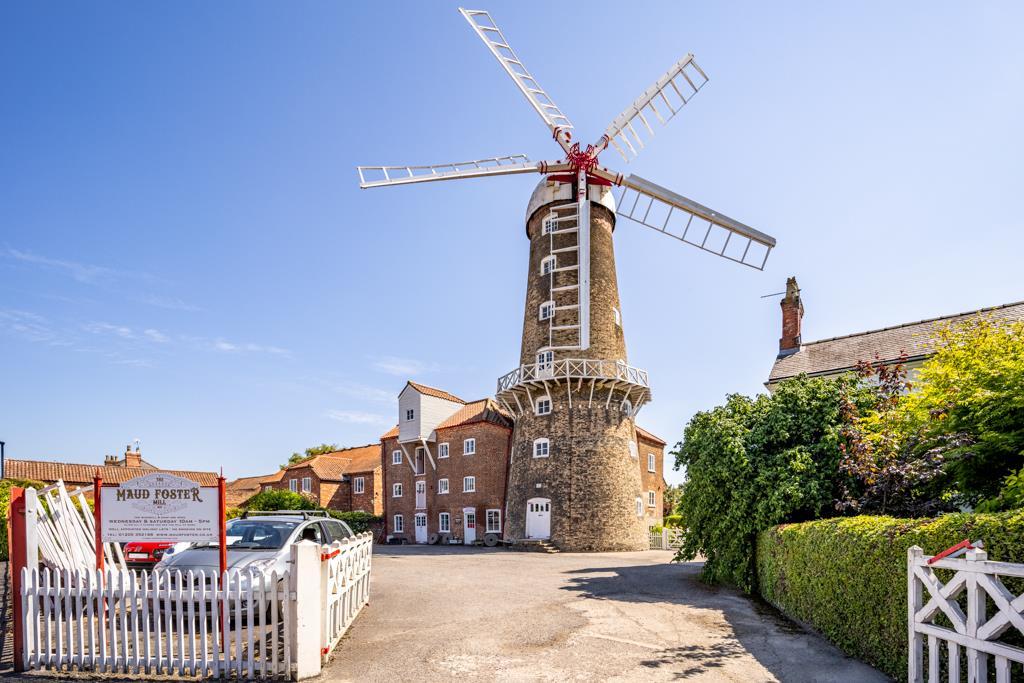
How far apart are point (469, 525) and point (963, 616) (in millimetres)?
31163

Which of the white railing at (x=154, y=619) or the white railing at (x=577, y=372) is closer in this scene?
the white railing at (x=154, y=619)

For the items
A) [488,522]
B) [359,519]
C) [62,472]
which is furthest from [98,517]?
[62,472]

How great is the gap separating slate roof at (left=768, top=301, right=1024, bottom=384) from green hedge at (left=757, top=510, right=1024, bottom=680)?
18.1 meters

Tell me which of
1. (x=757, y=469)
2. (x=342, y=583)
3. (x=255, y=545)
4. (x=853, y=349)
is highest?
(x=853, y=349)

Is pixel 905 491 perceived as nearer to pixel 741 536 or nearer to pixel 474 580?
pixel 741 536

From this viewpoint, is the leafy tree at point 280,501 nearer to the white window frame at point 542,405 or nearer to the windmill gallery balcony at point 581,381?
the windmill gallery balcony at point 581,381

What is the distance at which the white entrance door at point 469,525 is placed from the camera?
115 feet

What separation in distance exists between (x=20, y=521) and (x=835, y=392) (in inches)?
604

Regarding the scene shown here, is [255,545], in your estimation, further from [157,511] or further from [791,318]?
[791,318]

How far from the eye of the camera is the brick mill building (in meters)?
A: 34.7

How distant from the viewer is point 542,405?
3061 centimetres

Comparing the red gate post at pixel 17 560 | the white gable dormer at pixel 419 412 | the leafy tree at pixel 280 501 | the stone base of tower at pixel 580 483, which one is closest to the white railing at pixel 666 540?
the stone base of tower at pixel 580 483

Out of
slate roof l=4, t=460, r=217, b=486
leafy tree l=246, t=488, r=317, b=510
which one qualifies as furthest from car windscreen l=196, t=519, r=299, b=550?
slate roof l=4, t=460, r=217, b=486

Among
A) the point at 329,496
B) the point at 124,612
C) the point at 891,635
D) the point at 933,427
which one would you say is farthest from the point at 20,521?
the point at 329,496
